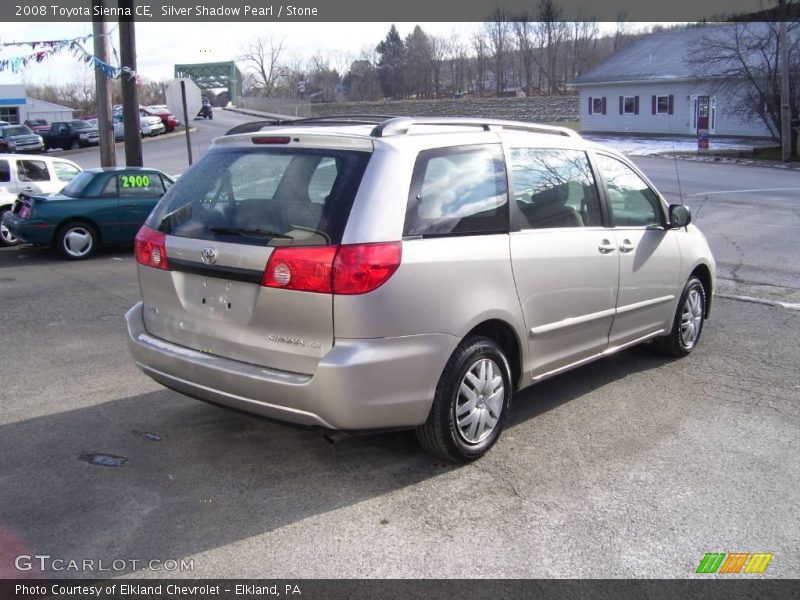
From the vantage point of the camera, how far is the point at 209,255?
13.4 feet

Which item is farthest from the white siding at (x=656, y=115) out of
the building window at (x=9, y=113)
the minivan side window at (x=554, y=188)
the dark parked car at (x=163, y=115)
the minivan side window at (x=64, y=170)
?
the building window at (x=9, y=113)

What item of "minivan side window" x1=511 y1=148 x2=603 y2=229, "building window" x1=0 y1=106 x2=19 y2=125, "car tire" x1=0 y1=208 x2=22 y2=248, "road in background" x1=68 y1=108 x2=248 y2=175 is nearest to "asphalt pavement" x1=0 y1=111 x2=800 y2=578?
"minivan side window" x1=511 y1=148 x2=603 y2=229

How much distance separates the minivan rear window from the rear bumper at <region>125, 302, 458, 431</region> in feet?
1.94

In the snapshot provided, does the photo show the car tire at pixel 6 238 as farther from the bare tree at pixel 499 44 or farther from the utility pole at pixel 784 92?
the bare tree at pixel 499 44

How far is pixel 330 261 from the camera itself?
3723 mm

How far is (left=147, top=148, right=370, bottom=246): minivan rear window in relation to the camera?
12.7 ft

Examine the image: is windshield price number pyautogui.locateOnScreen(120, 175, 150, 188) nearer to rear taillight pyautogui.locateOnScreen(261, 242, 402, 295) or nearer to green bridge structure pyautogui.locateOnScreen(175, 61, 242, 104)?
rear taillight pyautogui.locateOnScreen(261, 242, 402, 295)

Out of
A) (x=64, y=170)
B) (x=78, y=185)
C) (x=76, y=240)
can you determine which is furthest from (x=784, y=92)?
(x=76, y=240)

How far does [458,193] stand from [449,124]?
17.3 inches

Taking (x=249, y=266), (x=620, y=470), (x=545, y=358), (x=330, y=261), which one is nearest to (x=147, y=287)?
(x=249, y=266)

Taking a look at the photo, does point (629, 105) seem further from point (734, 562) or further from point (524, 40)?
point (734, 562)

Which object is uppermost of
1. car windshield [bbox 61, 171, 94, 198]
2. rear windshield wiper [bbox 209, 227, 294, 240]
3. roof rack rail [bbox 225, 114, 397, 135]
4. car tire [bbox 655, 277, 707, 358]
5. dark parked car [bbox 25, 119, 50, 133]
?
dark parked car [bbox 25, 119, 50, 133]

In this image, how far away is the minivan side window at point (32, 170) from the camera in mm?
14492

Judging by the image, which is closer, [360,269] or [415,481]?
[360,269]
